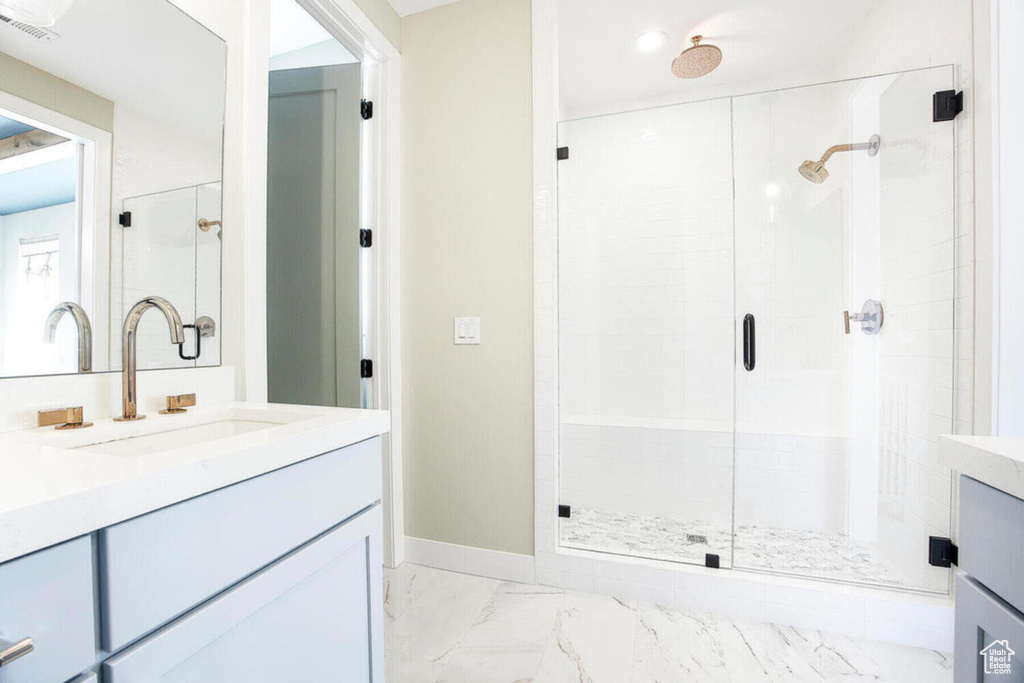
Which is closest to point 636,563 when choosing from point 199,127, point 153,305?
point 153,305

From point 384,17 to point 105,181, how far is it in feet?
4.84

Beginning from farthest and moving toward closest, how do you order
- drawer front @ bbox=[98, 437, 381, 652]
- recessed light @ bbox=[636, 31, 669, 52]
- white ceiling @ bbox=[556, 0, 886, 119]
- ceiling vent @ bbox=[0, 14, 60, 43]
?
1. recessed light @ bbox=[636, 31, 669, 52]
2. white ceiling @ bbox=[556, 0, 886, 119]
3. ceiling vent @ bbox=[0, 14, 60, 43]
4. drawer front @ bbox=[98, 437, 381, 652]

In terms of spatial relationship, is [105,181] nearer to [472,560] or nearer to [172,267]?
[172,267]

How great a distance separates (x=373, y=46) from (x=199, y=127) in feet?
3.24

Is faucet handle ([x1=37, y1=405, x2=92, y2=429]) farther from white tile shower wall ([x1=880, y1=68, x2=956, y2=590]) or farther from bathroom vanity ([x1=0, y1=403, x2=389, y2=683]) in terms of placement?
white tile shower wall ([x1=880, y1=68, x2=956, y2=590])

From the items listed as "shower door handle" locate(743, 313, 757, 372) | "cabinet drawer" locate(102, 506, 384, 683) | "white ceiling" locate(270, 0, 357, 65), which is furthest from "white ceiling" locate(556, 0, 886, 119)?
"cabinet drawer" locate(102, 506, 384, 683)

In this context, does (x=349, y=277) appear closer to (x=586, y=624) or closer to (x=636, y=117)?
(x=636, y=117)

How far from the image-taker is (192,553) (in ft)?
2.01

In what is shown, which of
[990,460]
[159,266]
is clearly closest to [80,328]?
[159,266]

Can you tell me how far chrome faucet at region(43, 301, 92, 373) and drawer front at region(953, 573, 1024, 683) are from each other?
1.59m

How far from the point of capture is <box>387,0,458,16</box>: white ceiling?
202 centimetres

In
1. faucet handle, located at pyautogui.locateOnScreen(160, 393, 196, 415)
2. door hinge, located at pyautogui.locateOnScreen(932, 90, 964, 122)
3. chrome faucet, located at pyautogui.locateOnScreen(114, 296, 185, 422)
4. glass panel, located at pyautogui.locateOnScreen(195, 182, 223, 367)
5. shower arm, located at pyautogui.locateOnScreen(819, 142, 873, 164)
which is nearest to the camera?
chrome faucet, located at pyautogui.locateOnScreen(114, 296, 185, 422)

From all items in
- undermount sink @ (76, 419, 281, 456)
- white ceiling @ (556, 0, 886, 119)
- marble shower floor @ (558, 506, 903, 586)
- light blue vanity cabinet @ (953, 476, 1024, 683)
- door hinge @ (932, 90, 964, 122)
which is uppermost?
white ceiling @ (556, 0, 886, 119)

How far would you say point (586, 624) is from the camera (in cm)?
162
